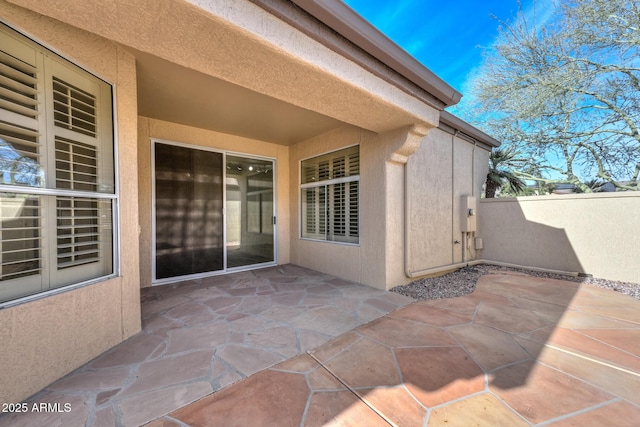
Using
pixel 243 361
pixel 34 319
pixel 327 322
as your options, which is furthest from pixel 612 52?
pixel 34 319

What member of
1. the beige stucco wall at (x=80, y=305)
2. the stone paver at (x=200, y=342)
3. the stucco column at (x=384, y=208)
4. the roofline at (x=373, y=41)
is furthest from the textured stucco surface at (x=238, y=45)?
the stone paver at (x=200, y=342)

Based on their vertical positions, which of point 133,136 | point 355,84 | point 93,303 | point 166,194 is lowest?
point 93,303

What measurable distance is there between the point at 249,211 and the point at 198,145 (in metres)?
1.75

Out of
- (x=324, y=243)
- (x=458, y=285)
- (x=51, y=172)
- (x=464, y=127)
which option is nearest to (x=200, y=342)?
(x=51, y=172)

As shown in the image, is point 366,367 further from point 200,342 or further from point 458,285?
point 458,285

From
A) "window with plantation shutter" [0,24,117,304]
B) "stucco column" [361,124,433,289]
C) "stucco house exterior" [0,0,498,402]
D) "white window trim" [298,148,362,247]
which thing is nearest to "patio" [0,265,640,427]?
"stucco house exterior" [0,0,498,402]

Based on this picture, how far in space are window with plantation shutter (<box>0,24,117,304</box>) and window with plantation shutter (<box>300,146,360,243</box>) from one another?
3.68m

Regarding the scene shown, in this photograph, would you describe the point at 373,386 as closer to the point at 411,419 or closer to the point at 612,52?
the point at 411,419

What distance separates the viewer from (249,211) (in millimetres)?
5758

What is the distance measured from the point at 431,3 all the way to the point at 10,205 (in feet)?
29.0

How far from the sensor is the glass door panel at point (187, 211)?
466 centimetres

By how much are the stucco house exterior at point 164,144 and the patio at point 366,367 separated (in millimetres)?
615

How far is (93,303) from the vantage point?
2.23 metres

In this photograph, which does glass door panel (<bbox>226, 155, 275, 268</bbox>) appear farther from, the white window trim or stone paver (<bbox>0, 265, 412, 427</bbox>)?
stone paver (<bbox>0, 265, 412, 427</bbox>)
